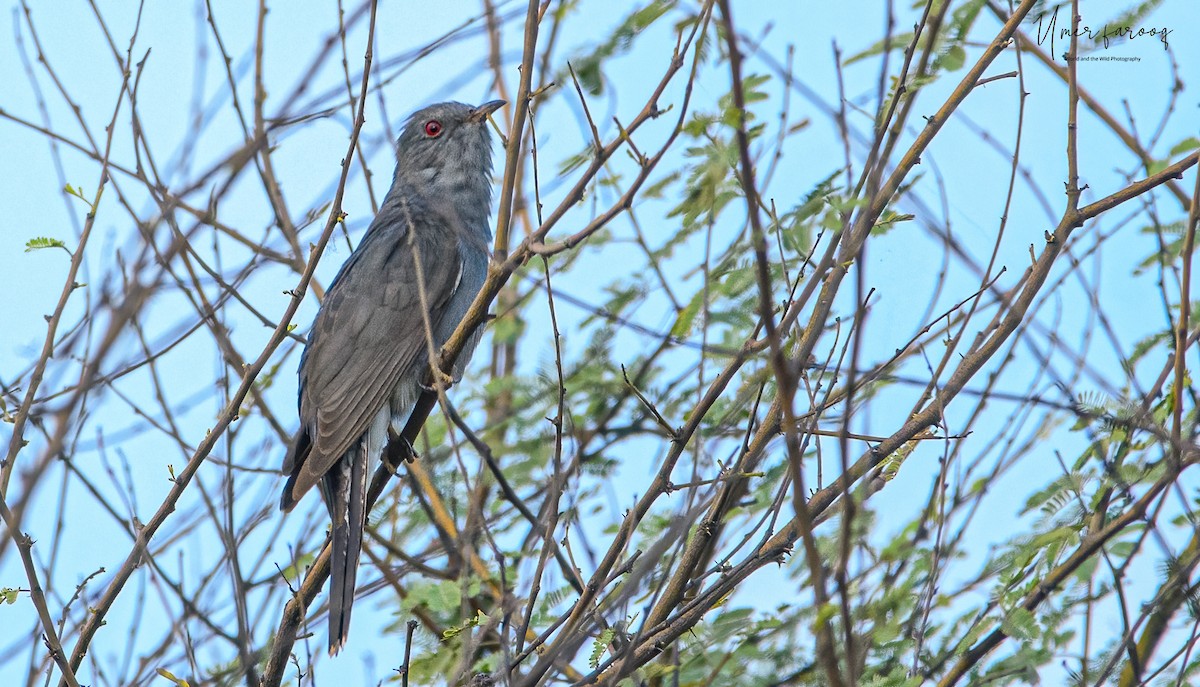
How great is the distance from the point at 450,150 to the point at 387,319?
1.37 metres

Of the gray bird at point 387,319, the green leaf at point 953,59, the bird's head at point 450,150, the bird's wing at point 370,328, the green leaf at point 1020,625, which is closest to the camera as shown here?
the green leaf at point 1020,625

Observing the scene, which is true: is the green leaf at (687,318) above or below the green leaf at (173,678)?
above

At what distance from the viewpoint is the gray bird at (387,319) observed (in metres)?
4.89

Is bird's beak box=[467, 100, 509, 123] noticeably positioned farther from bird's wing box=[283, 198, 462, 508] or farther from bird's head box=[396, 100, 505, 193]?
bird's wing box=[283, 198, 462, 508]

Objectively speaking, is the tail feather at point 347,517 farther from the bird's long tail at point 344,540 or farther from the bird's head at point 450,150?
the bird's head at point 450,150

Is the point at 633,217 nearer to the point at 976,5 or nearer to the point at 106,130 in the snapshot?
the point at 976,5

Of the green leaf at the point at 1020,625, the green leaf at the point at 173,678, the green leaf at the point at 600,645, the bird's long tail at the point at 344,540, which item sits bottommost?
the green leaf at the point at 1020,625

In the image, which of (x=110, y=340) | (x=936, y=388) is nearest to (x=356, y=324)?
(x=936, y=388)

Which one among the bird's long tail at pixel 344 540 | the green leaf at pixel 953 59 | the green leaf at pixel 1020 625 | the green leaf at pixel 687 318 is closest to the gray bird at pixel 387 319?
the bird's long tail at pixel 344 540

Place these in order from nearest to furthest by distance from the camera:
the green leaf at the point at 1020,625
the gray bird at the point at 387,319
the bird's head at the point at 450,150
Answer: the green leaf at the point at 1020,625 < the gray bird at the point at 387,319 < the bird's head at the point at 450,150

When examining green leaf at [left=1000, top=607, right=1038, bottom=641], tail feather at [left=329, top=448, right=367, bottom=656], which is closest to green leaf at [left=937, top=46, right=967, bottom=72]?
green leaf at [left=1000, top=607, right=1038, bottom=641]

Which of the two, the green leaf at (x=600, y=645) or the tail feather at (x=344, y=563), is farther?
the tail feather at (x=344, y=563)

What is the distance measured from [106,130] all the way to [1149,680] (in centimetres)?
429

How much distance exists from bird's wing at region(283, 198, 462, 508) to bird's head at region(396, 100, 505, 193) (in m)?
0.37
